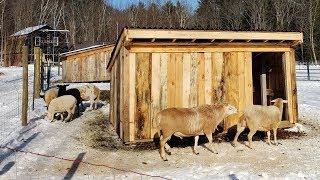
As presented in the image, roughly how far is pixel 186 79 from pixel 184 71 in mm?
239

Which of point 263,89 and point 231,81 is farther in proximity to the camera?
point 263,89

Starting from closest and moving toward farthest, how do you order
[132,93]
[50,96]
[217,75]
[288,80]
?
[132,93] → [217,75] → [288,80] → [50,96]

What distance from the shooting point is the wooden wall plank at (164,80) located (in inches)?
466

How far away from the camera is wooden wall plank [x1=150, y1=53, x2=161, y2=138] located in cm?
1170

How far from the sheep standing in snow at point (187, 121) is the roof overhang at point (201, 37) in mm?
2084

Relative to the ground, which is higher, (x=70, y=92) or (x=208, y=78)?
(x=208, y=78)

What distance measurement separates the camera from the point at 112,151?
10.9 m

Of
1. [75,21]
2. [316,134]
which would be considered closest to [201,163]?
[316,134]

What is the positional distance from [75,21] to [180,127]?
59945 mm

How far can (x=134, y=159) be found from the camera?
1020cm

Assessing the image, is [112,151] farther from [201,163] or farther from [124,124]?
[201,163]

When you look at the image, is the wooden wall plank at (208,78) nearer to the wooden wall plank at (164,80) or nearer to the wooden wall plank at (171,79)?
the wooden wall plank at (171,79)

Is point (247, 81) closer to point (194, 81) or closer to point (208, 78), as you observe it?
point (208, 78)

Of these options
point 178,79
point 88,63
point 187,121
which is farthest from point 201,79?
point 88,63
